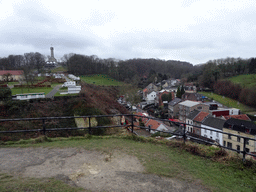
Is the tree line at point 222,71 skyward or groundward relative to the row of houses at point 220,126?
skyward

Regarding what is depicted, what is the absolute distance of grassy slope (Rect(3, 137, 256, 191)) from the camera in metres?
2.84

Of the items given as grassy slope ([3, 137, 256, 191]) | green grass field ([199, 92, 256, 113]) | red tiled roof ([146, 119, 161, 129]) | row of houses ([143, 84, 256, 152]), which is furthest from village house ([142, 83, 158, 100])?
grassy slope ([3, 137, 256, 191])

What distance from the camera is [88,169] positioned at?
3.24 metres

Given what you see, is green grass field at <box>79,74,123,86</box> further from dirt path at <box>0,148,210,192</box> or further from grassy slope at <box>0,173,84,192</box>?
grassy slope at <box>0,173,84,192</box>

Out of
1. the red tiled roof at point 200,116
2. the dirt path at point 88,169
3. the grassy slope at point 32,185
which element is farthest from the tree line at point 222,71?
the grassy slope at point 32,185

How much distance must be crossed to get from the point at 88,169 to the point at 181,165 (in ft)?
6.47

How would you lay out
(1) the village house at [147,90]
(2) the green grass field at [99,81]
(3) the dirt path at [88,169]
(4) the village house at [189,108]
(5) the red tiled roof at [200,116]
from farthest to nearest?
(1) the village house at [147,90], (2) the green grass field at [99,81], (4) the village house at [189,108], (5) the red tiled roof at [200,116], (3) the dirt path at [88,169]

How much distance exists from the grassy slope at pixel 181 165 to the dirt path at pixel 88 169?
23cm

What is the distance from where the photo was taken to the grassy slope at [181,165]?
9.33 feet

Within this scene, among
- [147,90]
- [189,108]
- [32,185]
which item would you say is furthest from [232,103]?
[32,185]

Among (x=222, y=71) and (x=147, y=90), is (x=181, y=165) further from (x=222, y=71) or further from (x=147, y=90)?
(x=222, y=71)

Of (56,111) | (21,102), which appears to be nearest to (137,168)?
(56,111)

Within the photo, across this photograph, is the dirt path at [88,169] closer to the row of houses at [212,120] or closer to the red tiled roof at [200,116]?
the row of houses at [212,120]

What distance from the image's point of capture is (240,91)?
4875 cm
